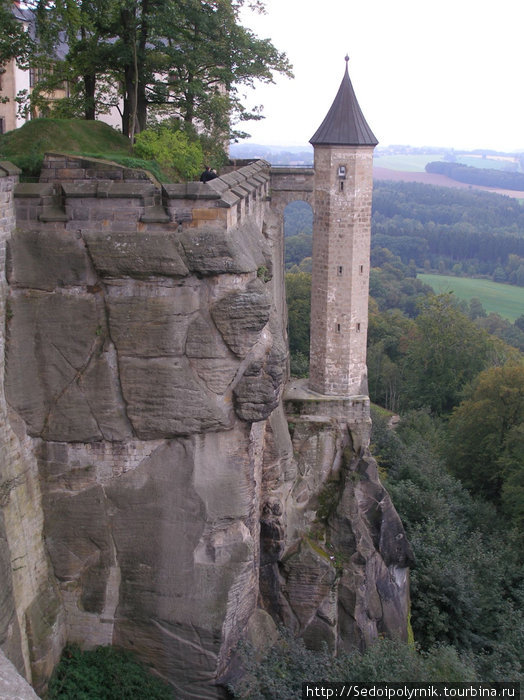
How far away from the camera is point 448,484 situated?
2864 centimetres

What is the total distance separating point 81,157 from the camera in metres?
Answer: 11.7

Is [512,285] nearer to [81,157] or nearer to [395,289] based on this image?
[395,289]

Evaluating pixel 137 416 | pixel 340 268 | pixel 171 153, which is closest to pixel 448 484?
pixel 340 268

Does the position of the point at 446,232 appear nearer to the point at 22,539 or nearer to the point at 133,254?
the point at 133,254

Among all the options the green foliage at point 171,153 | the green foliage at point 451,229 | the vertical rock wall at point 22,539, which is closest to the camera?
the vertical rock wall at point 22,539

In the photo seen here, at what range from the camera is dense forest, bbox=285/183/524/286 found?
10350cm

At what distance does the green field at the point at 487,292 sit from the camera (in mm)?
84375

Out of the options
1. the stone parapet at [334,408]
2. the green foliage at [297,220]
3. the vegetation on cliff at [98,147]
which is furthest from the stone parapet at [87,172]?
the green foliage at [297,220]

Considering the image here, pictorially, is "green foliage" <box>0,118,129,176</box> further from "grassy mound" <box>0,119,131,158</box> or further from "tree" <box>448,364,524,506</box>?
"tree" <box>448,364,524,506</box>

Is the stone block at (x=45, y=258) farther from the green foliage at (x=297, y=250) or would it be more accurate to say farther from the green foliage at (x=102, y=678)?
the green foliage at (x=297, y=250)

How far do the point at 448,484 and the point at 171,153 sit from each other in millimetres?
19200

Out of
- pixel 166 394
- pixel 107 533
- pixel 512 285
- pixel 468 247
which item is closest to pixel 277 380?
pixel 166 394

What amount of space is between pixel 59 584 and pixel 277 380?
15.9ft

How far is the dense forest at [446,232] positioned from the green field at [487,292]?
3.59m
